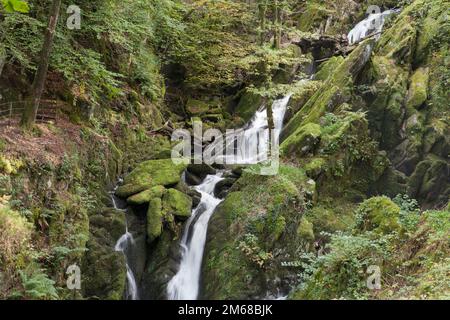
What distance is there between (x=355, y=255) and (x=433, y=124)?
9.45 metres

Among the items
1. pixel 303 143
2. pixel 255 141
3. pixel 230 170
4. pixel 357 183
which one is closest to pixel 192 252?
pixel 230 170

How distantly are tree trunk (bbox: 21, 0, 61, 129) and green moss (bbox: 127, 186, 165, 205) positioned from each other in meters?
3.27

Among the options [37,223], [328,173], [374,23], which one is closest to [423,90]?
[328,173]

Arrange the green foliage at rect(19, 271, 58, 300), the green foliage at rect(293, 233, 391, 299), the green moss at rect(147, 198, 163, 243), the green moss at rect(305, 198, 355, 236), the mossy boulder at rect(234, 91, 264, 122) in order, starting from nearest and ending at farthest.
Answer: the green foliage at rect(19, 271, 58, 300) → the green foliage at rect(293, 233, 391, 299) → the green moss at rect(147, 198, 163, 243) → the green moss at rect(305, 198, 355, 236) → the mossy boulder at rect(234, 91, 264, 122)

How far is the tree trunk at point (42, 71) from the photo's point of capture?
29.8 ft

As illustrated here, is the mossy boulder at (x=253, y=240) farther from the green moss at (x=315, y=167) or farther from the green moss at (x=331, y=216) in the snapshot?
the green moss at (x=315, y=167)

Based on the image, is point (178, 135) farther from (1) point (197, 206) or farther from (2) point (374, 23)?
(2) point (374, 23)

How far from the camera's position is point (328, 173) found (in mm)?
14742

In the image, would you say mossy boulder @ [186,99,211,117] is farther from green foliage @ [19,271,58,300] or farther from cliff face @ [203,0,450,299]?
green foliage @ [19,271,58,300]

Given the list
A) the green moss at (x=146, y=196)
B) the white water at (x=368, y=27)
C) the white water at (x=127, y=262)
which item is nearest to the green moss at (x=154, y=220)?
the green moss at (x=146, y=196)

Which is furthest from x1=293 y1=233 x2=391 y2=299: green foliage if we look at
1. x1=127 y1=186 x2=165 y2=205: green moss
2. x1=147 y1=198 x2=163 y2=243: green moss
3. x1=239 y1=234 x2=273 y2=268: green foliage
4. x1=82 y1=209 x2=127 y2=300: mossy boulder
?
x1=127 y1=186 x2=165 y2=205: green moss

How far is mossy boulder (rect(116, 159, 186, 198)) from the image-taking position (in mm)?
11938

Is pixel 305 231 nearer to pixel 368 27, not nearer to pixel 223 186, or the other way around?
pixel 223 186

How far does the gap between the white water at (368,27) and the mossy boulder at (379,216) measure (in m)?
14.7
